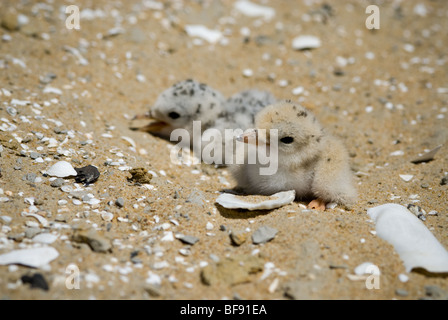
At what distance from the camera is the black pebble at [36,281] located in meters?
2.10

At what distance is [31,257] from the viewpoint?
7.34 feet

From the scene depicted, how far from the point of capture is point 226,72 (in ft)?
17.4

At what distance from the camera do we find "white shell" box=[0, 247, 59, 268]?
2203 mm

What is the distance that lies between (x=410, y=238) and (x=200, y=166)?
2.11 metres

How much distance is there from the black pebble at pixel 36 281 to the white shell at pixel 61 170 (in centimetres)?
107

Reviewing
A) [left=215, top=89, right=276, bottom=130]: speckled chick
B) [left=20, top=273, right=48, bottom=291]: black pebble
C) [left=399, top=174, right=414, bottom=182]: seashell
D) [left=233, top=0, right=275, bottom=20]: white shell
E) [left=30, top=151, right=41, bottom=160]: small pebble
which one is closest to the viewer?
[left=20, top=273, right=48, bottom=291]: black pebble

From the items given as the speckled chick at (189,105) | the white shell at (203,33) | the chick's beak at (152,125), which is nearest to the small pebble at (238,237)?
the speckled chick at (189,105)

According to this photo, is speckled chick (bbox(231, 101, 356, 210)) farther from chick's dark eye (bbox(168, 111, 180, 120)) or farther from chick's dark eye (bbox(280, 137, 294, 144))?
chick's dark eye (bbox(168, 111, 180, 120))

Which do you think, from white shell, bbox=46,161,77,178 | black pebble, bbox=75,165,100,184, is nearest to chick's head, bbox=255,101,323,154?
black pebble, bbox=75,165,100,184

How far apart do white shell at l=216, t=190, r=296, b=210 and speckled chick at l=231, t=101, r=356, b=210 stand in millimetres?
205

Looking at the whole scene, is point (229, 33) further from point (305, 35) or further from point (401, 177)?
point (401, 177)

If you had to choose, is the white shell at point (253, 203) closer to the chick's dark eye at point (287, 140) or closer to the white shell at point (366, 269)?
the chick's dark eye at point (287, 140)

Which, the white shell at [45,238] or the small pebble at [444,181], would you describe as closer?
the white shell at [45,238]
